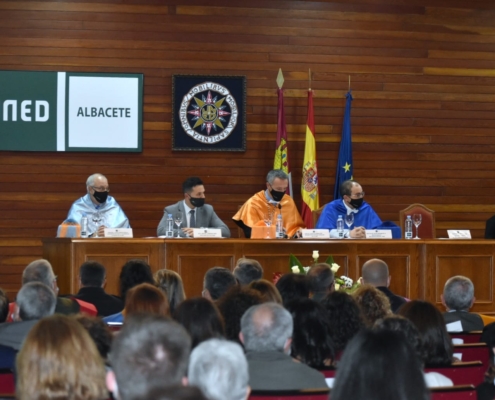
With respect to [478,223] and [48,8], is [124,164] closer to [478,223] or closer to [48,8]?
[48,8]

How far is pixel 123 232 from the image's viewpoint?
8102 millimetres

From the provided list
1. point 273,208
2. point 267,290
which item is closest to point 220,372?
point 267,290

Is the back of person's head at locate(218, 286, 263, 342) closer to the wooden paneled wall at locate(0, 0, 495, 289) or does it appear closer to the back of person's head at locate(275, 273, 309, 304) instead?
the back of person's head at locate(275, 273, 309, 304)

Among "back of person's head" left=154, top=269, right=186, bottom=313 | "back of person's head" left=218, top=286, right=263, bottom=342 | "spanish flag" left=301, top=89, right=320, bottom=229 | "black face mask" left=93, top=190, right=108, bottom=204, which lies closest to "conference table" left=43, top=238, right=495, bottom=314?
"black face mask" left=93, top=190, right=108, bottom=204

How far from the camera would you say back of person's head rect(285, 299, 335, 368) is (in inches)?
149

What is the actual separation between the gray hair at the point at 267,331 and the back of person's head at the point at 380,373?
1.33 metres

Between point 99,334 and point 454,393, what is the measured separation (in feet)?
4.61

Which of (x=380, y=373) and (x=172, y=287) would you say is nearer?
(x=380, y=373)

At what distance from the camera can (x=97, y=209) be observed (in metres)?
9.08

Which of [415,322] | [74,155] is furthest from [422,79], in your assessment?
[415,322]

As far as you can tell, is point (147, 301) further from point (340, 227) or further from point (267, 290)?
point (340, 227)

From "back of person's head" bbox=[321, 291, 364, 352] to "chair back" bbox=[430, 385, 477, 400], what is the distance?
118 cm

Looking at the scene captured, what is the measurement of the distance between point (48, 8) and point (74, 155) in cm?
180

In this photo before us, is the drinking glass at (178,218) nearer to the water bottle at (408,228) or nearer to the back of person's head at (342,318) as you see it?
the water bottle at (408,228)
